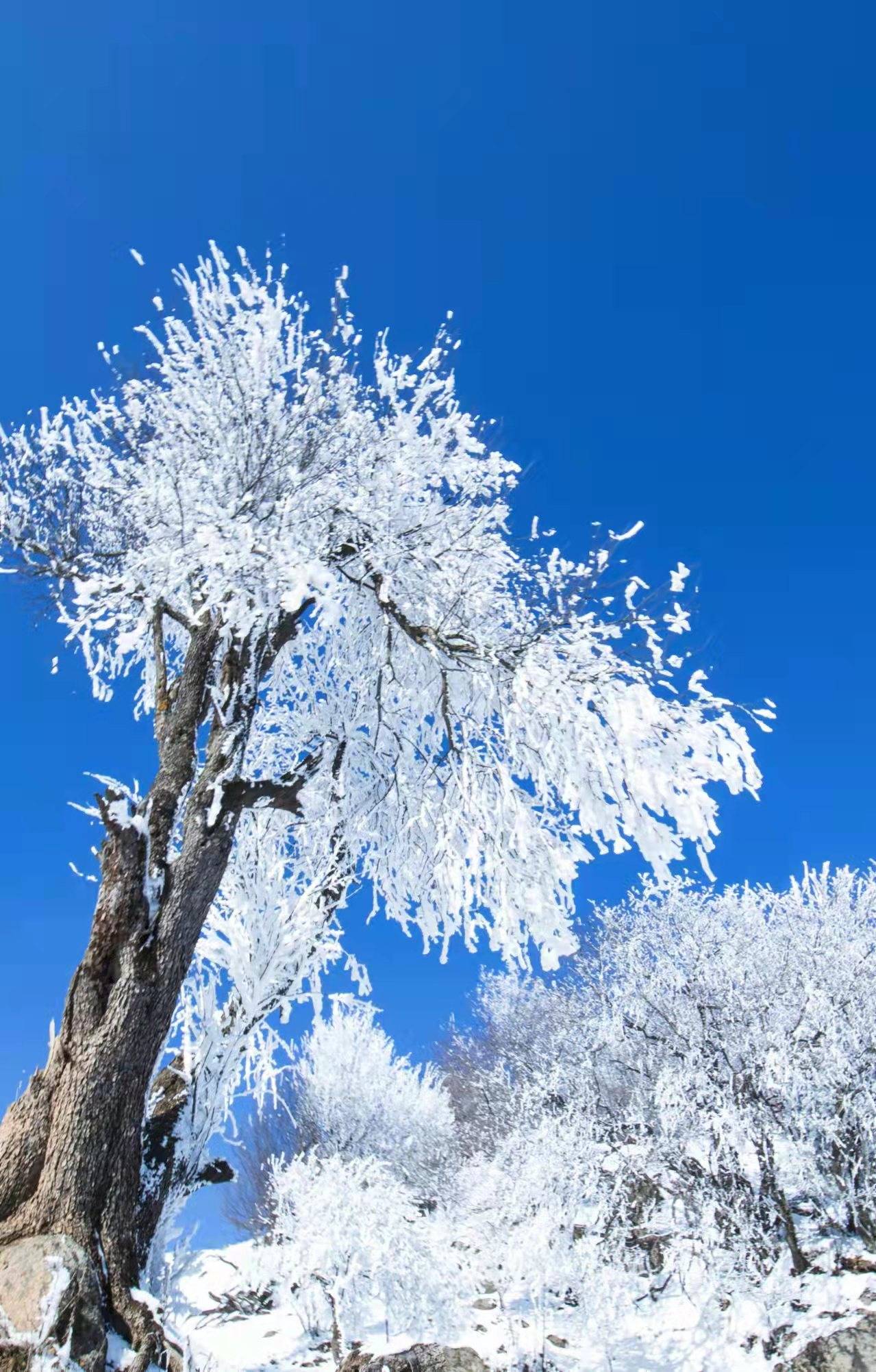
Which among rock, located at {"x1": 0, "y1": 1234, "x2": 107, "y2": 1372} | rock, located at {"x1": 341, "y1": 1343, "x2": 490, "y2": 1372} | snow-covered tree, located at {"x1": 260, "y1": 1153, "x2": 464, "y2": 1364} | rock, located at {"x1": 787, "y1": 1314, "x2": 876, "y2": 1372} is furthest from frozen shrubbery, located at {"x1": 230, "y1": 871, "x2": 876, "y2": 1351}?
rock, located at {"x1": 0, "y1": 1234, "x2": 107, "y2": 1372}

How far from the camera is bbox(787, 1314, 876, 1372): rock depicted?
930 centimetres

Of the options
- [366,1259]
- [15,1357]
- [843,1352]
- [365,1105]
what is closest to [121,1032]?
[15,1357]

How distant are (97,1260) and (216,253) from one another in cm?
715

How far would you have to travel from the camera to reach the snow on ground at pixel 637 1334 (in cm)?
1085

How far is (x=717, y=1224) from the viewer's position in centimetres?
Answer: 1337

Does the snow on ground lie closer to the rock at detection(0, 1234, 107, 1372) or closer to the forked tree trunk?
the forked tree trunk

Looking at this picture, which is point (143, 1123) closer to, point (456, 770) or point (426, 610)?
point (456, 770)

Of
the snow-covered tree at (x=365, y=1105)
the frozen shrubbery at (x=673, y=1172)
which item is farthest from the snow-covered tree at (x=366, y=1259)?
the snow-covered tree at (x=365, y=1105)

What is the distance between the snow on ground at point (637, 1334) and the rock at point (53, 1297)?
28.1ft

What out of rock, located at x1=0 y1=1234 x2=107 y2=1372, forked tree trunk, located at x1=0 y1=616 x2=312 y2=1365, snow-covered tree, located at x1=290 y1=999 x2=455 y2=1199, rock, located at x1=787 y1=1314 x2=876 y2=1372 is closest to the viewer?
rock, located at x1=0 y1=1234 x2=107 y2=1372

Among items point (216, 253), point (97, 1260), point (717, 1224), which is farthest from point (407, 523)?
point (717, 1224)

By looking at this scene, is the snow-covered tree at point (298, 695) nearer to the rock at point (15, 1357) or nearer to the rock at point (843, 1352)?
the rock at point (15, 1357)

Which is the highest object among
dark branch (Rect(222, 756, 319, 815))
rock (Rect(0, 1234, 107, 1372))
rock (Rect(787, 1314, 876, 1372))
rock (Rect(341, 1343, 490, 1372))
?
dark branch (Rect(222, 756, 319, 815))

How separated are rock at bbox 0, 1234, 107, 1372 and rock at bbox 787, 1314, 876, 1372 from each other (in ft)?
34.6
